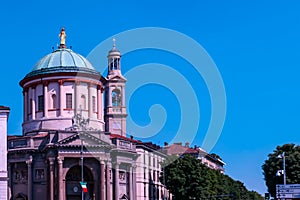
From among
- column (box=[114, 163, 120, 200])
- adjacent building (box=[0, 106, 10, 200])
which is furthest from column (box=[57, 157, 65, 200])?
adjacent building (box=[0, 106, 10, 200])

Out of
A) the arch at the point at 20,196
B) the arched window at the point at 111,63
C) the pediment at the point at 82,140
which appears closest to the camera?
the pediment at the point at 82,140

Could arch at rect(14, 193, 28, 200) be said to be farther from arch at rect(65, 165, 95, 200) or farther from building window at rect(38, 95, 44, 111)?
building window at rect(38, 95, 44, 111)

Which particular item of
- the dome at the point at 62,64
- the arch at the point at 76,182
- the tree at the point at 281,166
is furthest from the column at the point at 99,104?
the tree at the point at 281,166

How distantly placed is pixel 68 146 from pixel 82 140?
2072 millimetres

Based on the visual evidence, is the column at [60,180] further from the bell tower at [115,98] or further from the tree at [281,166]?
the bell tower at [115,98]

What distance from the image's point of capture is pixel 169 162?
108 m

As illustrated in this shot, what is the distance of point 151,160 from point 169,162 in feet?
26.5

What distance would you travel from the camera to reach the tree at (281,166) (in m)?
91.8

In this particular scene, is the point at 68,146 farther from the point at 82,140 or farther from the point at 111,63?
the point at 111,63

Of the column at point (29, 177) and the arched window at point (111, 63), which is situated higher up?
the arched window at point (111, 63)

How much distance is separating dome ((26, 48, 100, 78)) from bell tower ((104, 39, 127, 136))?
19.9 m

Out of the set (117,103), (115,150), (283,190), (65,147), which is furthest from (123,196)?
(283,190)

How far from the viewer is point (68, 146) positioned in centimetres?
8619

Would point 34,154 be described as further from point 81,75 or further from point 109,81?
point 109,81
